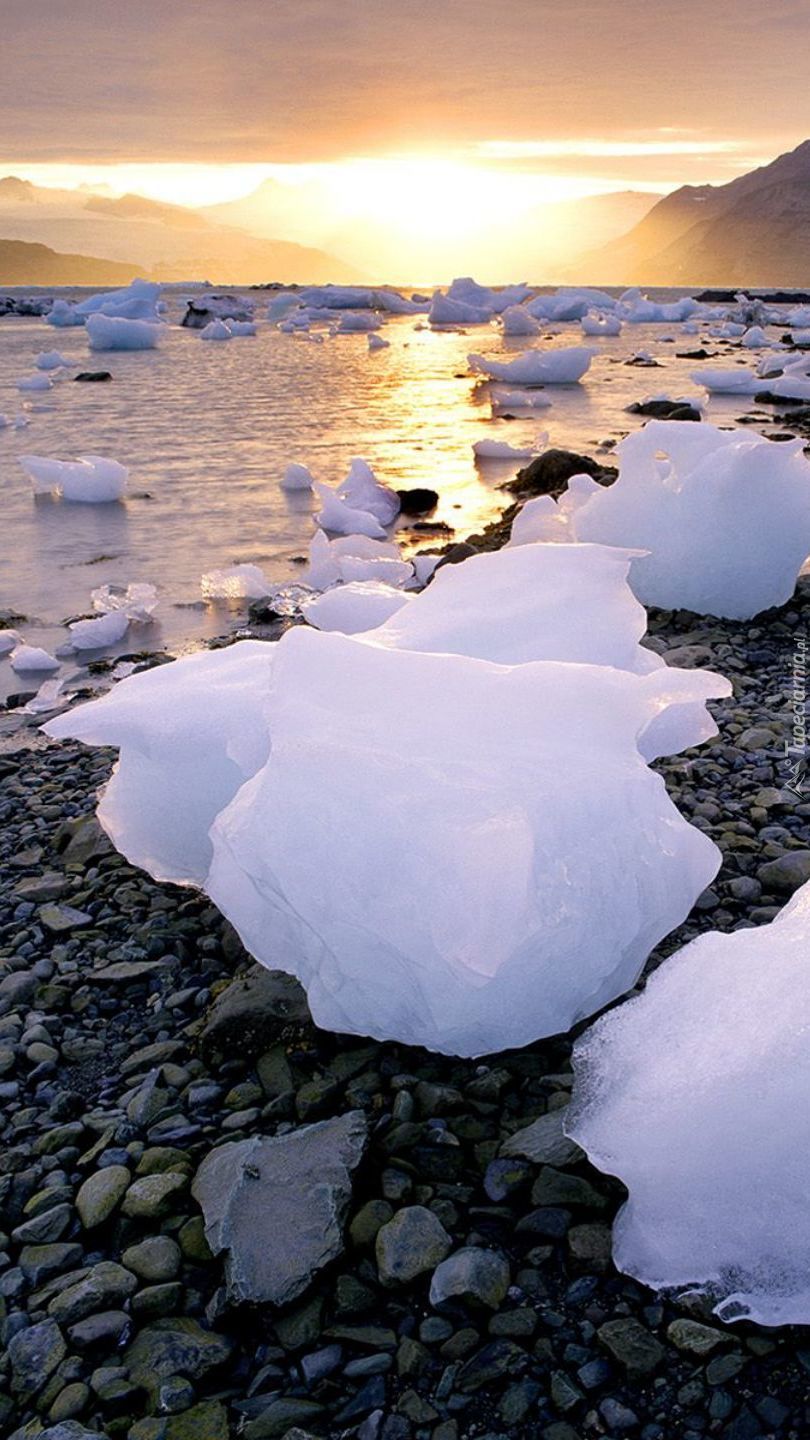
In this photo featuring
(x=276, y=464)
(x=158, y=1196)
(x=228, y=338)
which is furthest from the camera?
(x=228, y=338)

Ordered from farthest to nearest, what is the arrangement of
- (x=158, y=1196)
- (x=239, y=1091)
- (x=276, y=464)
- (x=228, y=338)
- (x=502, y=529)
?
(x=228, y=338)
(x=276, y=464)
(x=502, y=529)
(x=239, y=1091)
(x=158, y=1196)

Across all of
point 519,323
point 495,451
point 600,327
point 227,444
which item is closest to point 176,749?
point 495,451

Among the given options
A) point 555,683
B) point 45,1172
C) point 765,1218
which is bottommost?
point 45,1172

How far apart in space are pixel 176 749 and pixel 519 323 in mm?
31984

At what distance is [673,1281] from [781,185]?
482ft

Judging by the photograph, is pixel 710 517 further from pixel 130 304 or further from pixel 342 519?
pixel 130 304

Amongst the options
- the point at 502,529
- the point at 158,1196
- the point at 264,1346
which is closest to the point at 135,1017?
the point at 158,1196

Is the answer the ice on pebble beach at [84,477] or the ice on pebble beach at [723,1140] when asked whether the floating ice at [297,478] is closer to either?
the ice on pebble beach at [84,477]

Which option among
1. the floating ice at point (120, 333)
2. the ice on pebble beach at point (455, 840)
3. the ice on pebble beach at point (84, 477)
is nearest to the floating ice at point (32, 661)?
the ice on pebble beach at point (455, 840)

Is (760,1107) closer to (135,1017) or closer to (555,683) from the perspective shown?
(555,683)

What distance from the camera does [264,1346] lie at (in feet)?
6.27

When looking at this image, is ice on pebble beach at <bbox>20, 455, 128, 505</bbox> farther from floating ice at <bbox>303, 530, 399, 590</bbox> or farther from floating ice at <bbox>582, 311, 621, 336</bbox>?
floating ice at <bbox>582, 311, 621, 336</bbox>

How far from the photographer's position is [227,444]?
45.5 ft

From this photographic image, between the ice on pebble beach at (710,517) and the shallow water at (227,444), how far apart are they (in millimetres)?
2549
